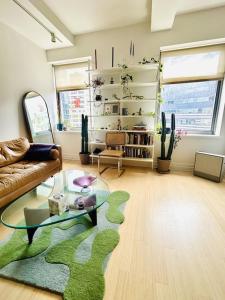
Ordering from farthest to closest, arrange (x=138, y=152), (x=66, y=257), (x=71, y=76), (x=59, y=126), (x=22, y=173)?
(x=59, y=126), (x=71, y=76), (x=138, y=152), (x=22, y=173), (x=66, y=257)

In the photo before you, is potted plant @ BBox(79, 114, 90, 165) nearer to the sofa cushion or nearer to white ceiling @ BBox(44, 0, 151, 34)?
the sofa cushion

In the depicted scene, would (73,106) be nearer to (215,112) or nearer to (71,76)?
(71,76)

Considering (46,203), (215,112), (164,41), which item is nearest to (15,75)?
(46,203)

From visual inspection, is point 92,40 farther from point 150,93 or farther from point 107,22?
point 150,93

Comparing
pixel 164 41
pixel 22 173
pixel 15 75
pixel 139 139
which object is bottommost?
pixel 22 173

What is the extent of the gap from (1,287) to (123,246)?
0.93 m

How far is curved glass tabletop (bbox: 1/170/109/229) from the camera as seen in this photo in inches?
50.8

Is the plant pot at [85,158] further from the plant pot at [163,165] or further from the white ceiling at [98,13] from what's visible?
the white ceiling at [98,13]

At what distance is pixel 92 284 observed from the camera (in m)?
1.07

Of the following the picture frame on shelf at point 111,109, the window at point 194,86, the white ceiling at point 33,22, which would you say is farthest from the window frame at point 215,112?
the white ceiling at point 33,22

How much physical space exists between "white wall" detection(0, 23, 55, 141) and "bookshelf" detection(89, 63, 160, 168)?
1.18 m

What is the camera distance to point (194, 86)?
9.75 feet

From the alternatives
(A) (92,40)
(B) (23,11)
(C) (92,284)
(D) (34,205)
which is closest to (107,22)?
(A) (92,40)

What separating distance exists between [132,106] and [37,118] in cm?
201
